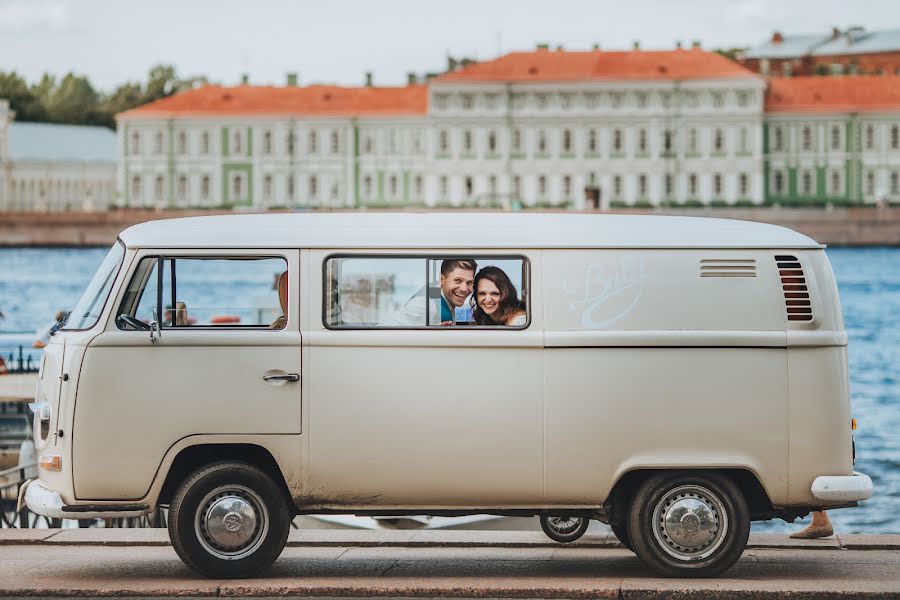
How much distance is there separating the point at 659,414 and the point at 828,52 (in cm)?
14434

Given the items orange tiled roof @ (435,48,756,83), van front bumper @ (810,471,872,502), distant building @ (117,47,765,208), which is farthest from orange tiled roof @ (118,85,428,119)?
van front bumper @ (810,471,872,502)

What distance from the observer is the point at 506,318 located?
24.1ft

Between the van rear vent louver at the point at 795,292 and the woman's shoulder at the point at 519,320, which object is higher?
the van rear vent louver at the point at 795,292

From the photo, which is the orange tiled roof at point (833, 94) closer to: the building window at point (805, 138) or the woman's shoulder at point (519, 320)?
the building window at point (805, 138)

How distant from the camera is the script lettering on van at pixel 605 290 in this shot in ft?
23.9

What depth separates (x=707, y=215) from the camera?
92.3 metres

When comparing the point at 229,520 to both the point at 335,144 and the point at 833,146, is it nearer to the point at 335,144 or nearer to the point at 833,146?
the point at 335,144

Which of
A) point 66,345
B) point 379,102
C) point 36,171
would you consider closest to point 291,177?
point 379,102

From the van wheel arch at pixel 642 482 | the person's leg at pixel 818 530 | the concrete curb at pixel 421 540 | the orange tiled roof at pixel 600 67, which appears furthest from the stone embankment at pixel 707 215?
the van wheel arch at pixel 642 482

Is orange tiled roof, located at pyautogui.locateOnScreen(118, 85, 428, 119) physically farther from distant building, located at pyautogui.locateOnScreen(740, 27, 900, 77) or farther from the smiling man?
the smiling man

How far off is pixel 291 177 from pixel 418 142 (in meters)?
8.94

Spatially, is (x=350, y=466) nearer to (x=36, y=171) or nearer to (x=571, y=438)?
(x=571, y=438)

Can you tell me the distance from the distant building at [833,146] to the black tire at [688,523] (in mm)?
103585

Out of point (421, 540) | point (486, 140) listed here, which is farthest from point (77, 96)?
point (421, 540)
